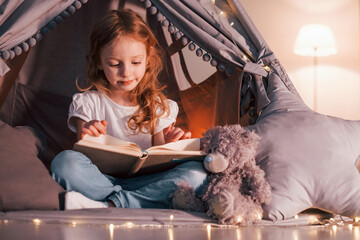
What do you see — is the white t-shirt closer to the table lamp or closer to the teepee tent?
the teepee tent

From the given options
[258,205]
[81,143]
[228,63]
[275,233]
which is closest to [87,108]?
[81,143]

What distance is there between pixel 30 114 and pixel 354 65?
2225mm

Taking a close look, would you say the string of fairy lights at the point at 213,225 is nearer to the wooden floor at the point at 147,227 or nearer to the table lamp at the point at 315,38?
the wooden floor at the point at 147,227

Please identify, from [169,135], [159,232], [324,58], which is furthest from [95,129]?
[324,58]

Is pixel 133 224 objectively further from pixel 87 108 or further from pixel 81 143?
pixel 87 108

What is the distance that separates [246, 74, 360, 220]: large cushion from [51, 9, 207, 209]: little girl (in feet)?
0.75

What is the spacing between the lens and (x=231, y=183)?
5.05ft

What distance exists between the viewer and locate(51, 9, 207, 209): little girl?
61.4 inches

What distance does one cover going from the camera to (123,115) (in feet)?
6.58

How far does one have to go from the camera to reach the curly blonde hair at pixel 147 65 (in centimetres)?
194

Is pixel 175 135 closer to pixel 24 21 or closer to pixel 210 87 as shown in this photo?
pixel 210 87

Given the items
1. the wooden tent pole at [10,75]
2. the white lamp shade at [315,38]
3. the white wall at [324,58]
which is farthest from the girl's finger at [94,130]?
the white wall at [324,58]

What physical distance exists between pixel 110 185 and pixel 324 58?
2349 mm

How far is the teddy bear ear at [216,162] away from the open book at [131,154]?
5 cm
